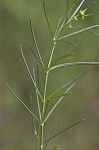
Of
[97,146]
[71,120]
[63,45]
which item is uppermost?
[63,45]

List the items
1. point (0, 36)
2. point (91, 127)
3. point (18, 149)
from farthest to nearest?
point (91, 127)
point (0, 36)
point (18, 149)

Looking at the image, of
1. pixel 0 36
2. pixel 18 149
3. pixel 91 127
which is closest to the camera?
pixel 18 149

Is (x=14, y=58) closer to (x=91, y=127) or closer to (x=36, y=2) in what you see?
(x=36, y=2)

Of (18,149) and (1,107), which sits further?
(1,107)

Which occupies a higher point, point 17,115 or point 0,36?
point 0,36

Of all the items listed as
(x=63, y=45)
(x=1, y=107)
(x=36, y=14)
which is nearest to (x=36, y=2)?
(x=36, y=14)

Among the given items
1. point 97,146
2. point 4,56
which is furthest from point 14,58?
point 97,146

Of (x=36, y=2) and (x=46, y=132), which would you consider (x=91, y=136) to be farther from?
(x=36, y=2)
